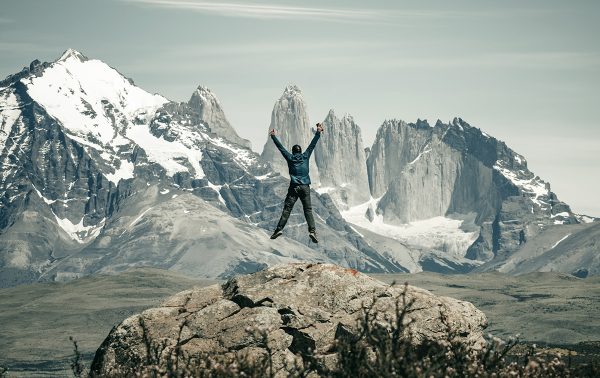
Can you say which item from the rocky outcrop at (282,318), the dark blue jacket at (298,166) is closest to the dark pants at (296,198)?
the dark blue jacket at (298,166)

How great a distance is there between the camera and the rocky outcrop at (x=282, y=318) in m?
46.7

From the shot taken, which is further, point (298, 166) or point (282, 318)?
point (298, 166)

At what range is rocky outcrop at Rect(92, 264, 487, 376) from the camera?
46656mm

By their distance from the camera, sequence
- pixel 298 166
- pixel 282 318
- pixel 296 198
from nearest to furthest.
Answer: pixel 282 318, pixel 298 166, pixel 296 198

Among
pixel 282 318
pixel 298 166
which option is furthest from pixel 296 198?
pixel 282 318

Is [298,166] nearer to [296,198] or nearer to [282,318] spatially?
[296,198]

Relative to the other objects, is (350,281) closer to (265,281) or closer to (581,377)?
(265,281)

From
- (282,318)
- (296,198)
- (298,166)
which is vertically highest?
(298,166)

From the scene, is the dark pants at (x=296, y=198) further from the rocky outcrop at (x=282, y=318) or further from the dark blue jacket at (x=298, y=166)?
the rocky outcrop at (x=282, y=318)

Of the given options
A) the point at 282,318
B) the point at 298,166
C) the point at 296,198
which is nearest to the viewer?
the point at 282,318

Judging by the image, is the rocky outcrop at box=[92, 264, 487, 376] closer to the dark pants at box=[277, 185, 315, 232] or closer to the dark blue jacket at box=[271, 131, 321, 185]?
the dark pants at box=[277, 185, 315, 232]

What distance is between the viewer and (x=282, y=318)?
47219 mm

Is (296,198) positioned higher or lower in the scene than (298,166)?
lower

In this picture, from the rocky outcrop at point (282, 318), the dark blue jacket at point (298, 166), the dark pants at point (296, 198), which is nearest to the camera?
the rocky outcrop at point (282, 318)
